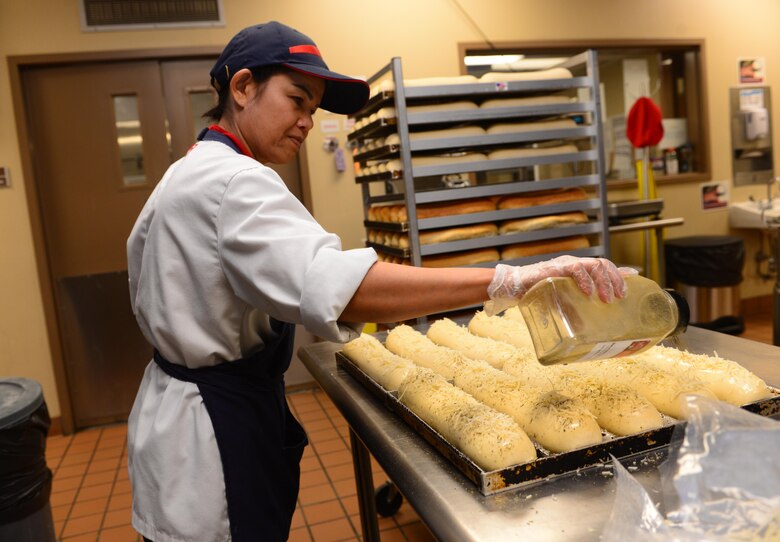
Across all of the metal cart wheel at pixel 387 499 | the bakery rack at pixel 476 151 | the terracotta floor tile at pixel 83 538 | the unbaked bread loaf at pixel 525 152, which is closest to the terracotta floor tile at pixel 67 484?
the terracotta floor tile at pixel 83 538

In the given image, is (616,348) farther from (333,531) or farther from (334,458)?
(334,458)

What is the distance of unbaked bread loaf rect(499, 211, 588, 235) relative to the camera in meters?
3.05

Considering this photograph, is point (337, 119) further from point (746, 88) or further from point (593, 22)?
point (746, 88)

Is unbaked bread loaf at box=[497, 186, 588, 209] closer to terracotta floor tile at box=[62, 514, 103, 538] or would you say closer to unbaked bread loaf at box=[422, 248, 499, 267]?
unbaked bread loaf at box=[422, 248, 499, 267]

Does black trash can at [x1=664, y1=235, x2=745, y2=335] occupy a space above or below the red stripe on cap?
below

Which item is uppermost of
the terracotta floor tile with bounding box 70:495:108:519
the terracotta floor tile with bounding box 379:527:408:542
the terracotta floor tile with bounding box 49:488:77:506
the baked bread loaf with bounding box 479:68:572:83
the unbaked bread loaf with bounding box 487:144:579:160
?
the baked bread loaf with bounding box 479:68:572:83

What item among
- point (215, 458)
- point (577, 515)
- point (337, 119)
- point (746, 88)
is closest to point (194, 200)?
point (215, 458)

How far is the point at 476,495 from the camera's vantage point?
3.34 feet

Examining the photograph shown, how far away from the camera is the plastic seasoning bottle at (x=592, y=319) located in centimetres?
111

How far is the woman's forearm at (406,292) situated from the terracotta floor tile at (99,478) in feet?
9.46

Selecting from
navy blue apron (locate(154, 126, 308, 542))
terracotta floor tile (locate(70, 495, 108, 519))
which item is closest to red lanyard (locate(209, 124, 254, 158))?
navy blue apron (locate(154, 126, 308, 542))

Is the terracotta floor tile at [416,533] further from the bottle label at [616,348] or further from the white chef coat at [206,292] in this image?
the bottle label at [616,348]

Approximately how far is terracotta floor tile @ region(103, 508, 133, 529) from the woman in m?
1.81

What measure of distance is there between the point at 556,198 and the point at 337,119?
6.29ft
